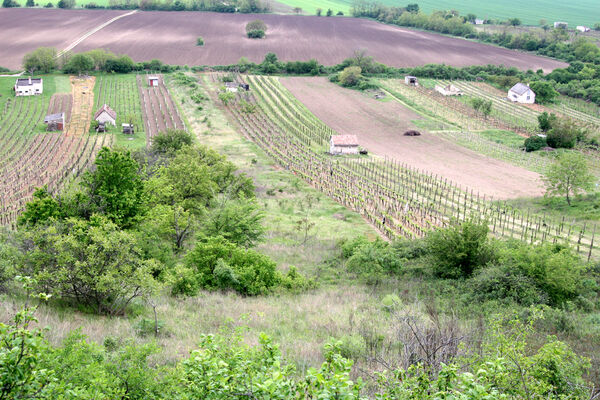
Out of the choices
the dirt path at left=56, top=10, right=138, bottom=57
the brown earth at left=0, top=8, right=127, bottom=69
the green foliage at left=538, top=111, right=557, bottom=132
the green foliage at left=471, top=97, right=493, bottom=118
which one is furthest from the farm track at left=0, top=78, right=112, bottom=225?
the green foliage at left=538, top=111, right=557, bottom=132

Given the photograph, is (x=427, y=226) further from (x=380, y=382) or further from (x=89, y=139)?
(x=89, y=139)

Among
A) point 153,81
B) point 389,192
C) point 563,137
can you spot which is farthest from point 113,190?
point 153,81

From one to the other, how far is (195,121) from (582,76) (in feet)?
275

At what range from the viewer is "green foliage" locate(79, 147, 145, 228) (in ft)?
100

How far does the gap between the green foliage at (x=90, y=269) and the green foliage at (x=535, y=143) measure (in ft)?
217

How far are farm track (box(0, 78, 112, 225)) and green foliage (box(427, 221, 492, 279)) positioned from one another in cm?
3151

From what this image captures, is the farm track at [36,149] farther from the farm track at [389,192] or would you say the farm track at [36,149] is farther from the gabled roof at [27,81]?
the farm track at [389,192]

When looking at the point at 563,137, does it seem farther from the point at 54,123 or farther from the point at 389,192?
the point at 54,123

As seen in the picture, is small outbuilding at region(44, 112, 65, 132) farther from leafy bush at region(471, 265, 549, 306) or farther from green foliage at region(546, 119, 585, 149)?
green foliage at region(546, 119, 585, 149)

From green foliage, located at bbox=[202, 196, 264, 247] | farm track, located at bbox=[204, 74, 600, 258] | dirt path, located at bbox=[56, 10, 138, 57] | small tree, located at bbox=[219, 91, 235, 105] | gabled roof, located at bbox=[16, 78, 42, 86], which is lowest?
farm track, located at bbox=[204, 74, 600, 258]

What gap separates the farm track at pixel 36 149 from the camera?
52719 millimetres

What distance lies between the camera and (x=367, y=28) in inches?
6324

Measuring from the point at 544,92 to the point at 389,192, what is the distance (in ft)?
212

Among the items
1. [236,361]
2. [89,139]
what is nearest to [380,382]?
[236,361]
